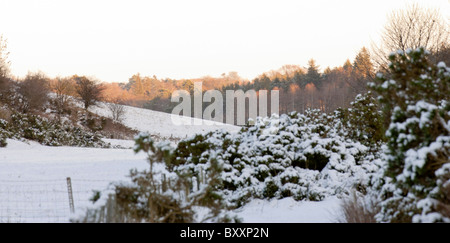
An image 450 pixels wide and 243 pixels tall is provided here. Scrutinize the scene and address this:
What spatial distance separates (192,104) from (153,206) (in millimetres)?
58053

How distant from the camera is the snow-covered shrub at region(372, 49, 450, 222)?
163 inches

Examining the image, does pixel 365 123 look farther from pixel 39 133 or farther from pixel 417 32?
pixel 39 133

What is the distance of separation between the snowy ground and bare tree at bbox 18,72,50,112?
1511 cm

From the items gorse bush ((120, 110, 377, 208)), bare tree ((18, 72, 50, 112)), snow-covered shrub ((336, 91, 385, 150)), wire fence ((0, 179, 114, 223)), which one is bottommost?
wire fence ((0, 179, 114, 223))

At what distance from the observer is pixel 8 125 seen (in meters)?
22.2

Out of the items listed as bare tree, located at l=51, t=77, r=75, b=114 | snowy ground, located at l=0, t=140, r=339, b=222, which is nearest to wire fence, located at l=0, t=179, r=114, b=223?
snowy ground, located at l=0, t=140, r=339, b=222

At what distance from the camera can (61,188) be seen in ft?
35.7

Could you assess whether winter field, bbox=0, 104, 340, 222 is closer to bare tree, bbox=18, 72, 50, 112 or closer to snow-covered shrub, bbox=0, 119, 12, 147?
snow-covered shrub, bbox=0, 119, 12, 147

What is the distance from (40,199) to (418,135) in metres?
8.54

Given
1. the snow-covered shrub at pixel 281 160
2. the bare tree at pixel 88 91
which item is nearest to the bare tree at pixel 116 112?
the bare tree at pixel 88 91

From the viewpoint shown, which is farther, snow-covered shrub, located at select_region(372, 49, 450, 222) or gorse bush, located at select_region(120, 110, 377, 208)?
gorse bush, located at select_region(120, 110, 377, 208)

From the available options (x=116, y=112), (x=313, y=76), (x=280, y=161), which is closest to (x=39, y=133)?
(x=116, y=112)
